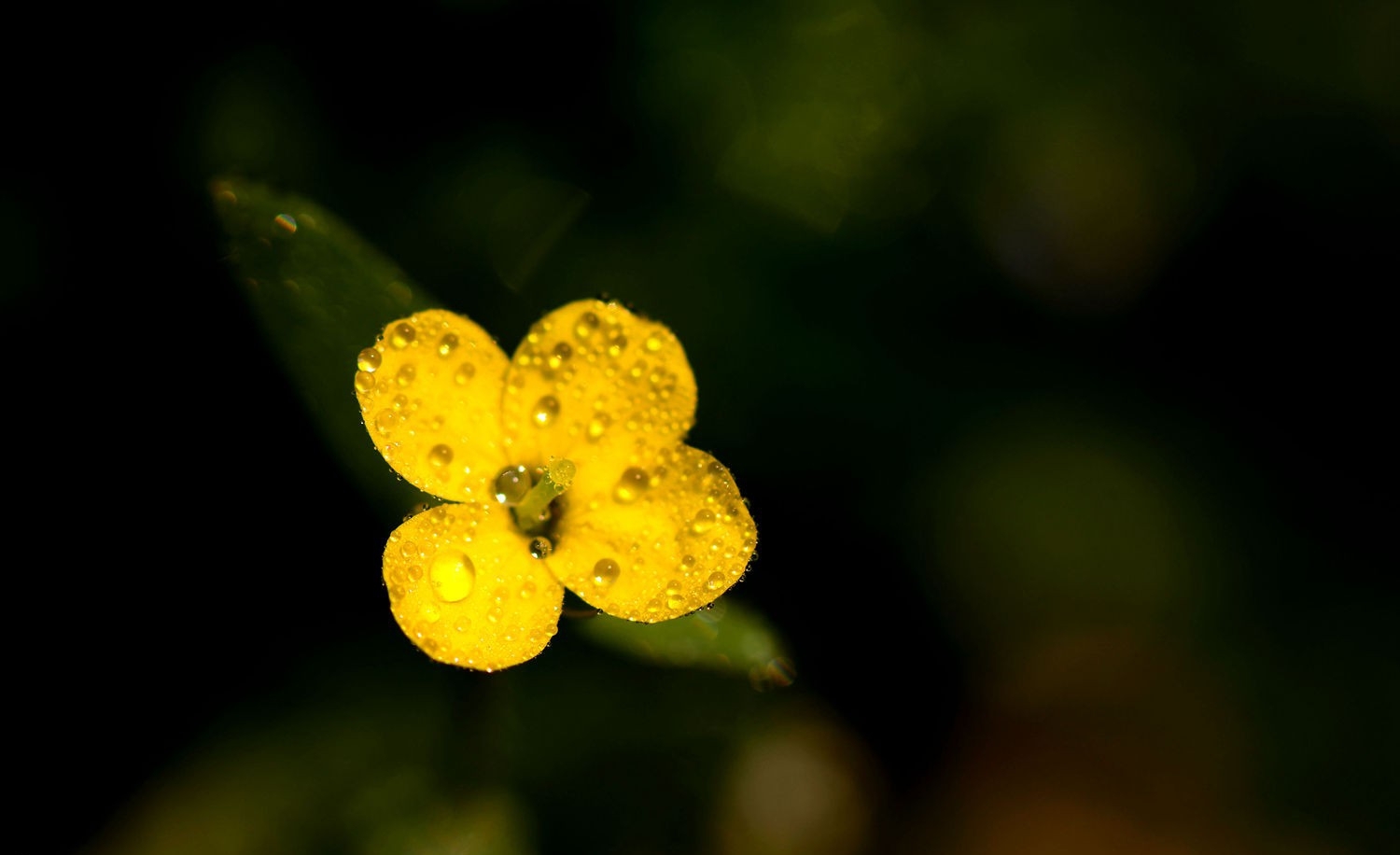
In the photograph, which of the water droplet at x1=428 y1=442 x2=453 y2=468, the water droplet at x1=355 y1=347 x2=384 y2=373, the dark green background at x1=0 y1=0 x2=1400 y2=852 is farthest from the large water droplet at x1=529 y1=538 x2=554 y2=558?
the dark green background at x1=0 y1=0 x2=1400 y2=852

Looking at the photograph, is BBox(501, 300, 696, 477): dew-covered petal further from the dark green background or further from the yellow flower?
the dark green background

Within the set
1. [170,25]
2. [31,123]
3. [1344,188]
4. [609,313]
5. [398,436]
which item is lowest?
[31,123]

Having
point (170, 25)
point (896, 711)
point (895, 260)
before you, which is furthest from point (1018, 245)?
point (170, 25)

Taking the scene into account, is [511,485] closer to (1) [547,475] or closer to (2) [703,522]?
(1) [547,475]

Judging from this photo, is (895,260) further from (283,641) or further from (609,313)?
(283,641)

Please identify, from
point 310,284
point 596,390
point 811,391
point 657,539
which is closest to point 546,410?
point 596,390

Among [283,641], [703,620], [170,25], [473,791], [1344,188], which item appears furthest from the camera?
[1344,188]
